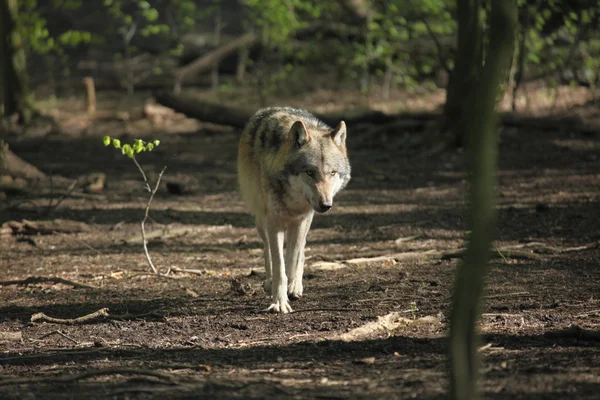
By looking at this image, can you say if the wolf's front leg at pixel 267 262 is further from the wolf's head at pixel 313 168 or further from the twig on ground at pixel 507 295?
the twig on ground at pixel 507 295

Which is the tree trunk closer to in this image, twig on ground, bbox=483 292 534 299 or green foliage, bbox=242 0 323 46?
green foliage, bbox=242 0 323 46

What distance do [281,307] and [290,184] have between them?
1.02 m

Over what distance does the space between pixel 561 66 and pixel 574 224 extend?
8839 millimetres

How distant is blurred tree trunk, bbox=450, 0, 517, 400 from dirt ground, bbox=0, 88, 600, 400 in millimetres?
759

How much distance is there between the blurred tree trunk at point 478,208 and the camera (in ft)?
10.4

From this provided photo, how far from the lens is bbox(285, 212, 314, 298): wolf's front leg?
699 centimetres

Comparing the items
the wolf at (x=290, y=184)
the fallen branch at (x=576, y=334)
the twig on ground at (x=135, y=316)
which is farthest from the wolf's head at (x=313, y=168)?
the fallen branch at (x=576, y=334)

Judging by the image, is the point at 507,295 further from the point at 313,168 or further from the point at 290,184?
the point at 290,184

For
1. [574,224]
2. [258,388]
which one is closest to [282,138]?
[258,388]

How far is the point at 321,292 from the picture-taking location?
7.20 metres

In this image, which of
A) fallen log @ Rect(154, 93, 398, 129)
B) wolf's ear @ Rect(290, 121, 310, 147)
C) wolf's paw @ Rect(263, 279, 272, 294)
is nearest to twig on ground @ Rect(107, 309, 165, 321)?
wolf's paw @ Rect(263, 279, 272, 294)

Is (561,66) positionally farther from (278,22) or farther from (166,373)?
(166,373)

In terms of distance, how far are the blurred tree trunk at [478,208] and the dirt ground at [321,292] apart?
2.49 feet

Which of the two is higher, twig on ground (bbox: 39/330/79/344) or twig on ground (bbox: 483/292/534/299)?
twig on ground (bbox: 483/292/534/299)
